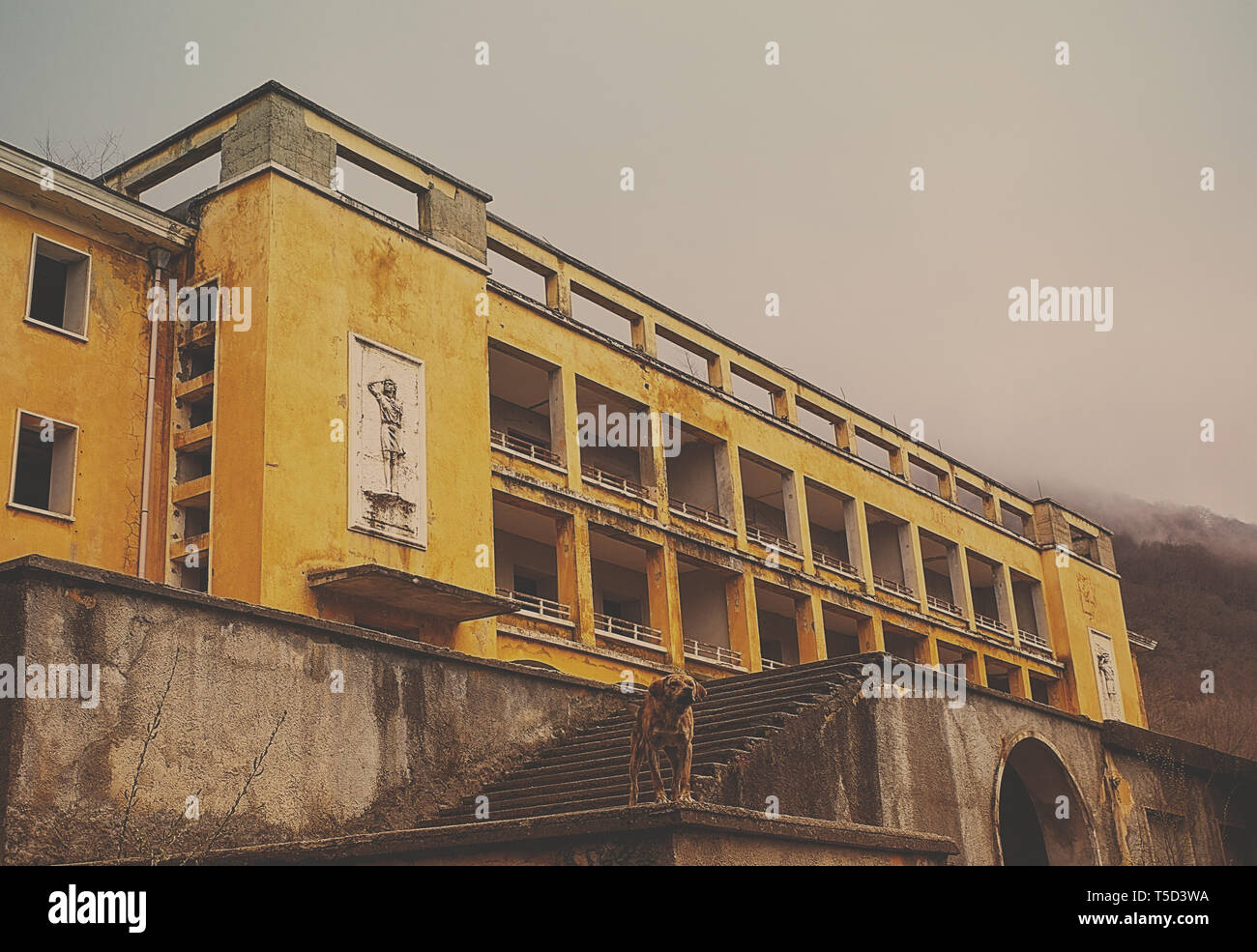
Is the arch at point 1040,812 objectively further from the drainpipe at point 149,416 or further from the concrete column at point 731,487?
the drainpipe at point 149,416

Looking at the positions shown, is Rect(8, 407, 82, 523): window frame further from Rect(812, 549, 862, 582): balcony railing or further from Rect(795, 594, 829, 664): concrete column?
Rect(812, 549, 862, 582): balcony railing

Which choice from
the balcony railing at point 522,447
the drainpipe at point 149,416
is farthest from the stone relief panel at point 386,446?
the drainpipe at point 149,416

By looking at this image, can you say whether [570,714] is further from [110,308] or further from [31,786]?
[110,308]

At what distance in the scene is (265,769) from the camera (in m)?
11.6

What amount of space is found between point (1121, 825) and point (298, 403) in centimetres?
1262

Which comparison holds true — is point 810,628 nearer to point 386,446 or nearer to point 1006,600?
point 1006,600

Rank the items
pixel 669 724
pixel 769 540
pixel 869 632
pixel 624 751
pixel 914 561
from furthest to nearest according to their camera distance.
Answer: pixel 914 561, pixel 869 632, pixel 769 540, pixel 624 751, pixel 669 724

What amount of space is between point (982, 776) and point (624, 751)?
188 inches

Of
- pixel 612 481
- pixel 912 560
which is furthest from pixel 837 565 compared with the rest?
pixel 612 481

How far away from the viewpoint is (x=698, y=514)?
27.7m

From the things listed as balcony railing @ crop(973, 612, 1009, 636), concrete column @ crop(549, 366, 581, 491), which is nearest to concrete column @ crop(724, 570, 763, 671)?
concrete column @ crop(549, 366, 581, 491)

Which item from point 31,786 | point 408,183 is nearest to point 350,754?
point 31,786

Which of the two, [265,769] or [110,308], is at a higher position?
[110,308]
